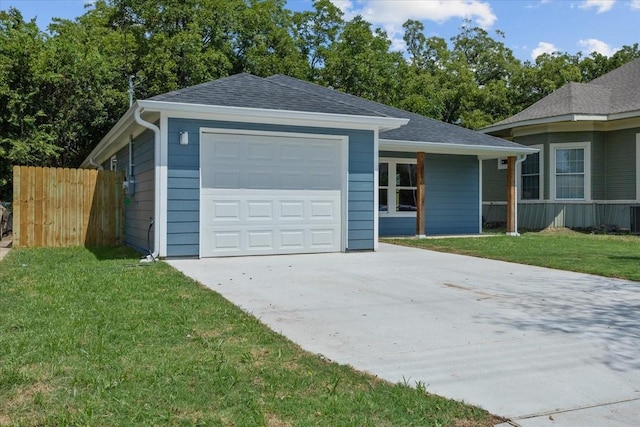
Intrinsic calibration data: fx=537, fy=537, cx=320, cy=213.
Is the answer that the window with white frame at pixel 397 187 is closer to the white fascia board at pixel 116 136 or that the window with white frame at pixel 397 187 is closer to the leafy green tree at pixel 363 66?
the white fascia board at pixel 116 136

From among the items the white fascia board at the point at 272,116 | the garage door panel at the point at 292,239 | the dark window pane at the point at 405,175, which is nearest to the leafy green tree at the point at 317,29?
the dark window pane at the point at 405,175

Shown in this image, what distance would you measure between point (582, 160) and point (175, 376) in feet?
53.6

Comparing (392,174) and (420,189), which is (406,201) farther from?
(420,189)

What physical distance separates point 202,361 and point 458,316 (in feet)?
8.57

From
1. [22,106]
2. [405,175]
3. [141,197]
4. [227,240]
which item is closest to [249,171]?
[227,240]

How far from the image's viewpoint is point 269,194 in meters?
9.77

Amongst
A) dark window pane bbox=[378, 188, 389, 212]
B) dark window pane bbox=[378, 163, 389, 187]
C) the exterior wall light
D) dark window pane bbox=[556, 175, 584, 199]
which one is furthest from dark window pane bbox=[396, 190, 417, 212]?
the exterior wall light

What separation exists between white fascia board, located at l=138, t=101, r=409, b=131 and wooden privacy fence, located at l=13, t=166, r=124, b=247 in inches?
166

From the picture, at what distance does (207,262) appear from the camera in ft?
28.9

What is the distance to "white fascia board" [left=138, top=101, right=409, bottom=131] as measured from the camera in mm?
8742

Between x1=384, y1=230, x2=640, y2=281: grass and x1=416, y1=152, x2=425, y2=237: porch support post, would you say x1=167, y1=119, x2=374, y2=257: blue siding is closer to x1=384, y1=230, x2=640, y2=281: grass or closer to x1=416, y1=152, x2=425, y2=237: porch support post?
x1=384, y1=230, x2=640, y2=281: grass

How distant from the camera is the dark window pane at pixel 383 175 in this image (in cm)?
1468

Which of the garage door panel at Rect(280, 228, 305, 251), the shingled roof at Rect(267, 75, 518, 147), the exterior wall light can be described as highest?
the shingled roof at Rect(267, 75, 518, 147)

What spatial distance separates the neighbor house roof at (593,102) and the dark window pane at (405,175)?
4.68 metres
